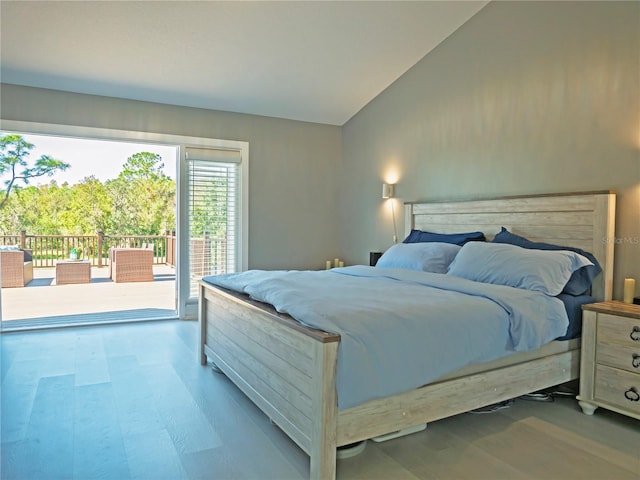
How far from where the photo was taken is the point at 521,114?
12.4 feet

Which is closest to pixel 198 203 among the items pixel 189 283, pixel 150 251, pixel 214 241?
pixel 214 241

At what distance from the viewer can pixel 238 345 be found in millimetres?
2959

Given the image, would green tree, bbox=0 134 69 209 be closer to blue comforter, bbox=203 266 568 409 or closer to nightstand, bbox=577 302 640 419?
blue comforter, bbox=203 266 568 409

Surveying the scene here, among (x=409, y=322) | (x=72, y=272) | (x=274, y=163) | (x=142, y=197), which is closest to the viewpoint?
(x=409, y=322)

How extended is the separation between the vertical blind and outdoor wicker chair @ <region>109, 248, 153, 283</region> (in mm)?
3187

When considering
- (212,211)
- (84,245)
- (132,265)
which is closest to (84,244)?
(84,245)

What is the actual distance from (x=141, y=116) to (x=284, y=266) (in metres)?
2.44

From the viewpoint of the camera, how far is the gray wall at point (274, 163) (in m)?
4.86

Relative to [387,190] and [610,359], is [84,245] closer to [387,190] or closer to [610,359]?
[387,190]

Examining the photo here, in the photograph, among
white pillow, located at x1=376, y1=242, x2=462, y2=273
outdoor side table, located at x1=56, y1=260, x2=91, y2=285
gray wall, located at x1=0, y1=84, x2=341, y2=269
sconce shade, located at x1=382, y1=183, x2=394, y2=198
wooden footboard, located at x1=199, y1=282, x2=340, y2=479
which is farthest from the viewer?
outdoor side table, located at x1=56, y1=260, x2=91, y2=285

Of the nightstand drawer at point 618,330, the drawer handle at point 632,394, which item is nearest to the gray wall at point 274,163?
the nightstand drawer at point 618,330

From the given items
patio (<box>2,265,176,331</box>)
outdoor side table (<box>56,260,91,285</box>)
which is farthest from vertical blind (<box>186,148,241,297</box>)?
outdoor side table (<box>56,260,91,285</box>)

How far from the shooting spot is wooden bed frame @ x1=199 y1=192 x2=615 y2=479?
194 centimetres

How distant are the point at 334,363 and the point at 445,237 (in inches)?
104
